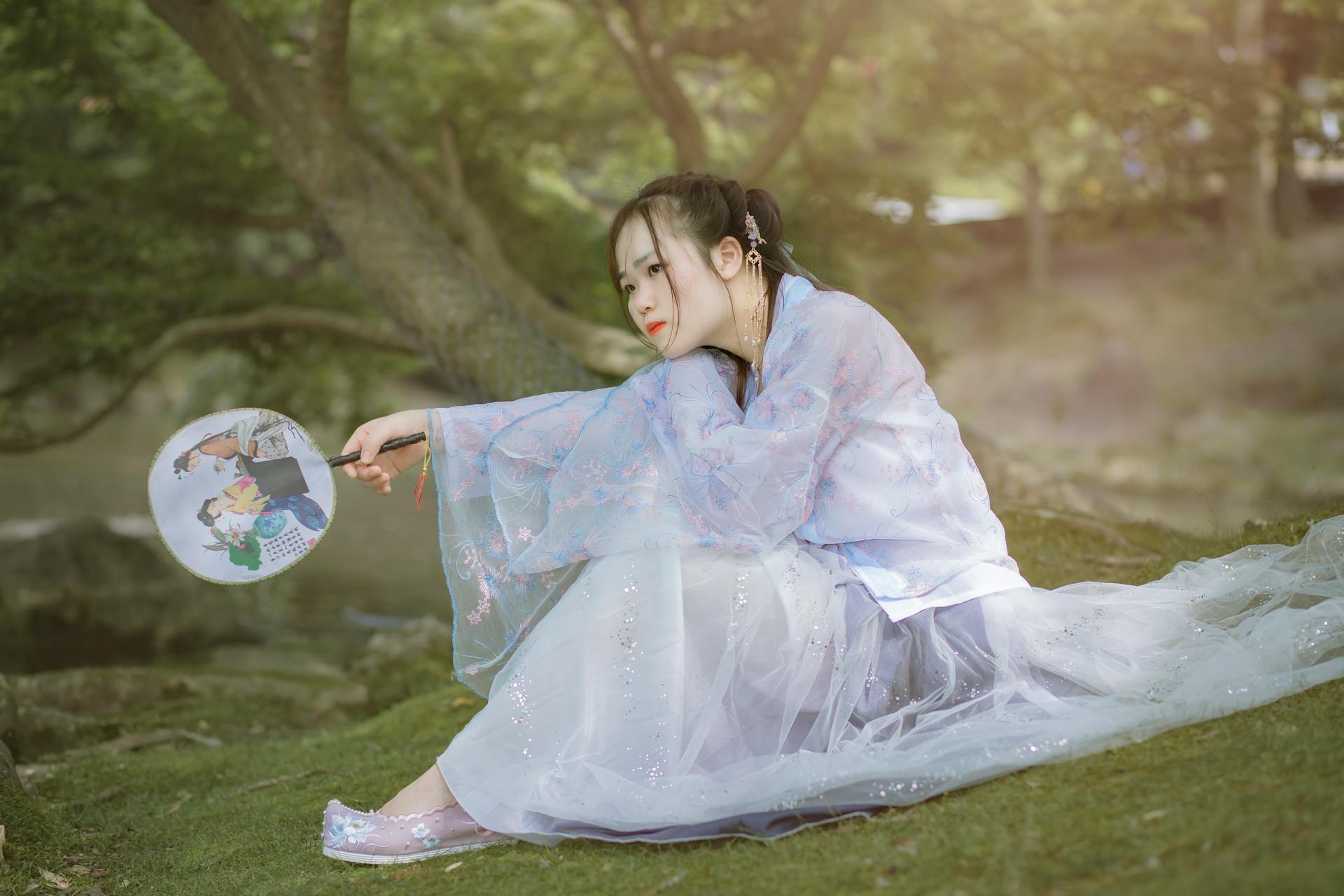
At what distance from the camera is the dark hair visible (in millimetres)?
2604

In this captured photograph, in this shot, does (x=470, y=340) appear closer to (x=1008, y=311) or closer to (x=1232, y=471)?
(x=1232, y=471)

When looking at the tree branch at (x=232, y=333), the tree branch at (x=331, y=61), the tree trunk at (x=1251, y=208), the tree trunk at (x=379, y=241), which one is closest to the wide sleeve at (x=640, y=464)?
the tree trunk at (x=379, y=241)

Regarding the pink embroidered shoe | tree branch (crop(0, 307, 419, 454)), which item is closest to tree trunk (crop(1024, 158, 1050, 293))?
tree branch (crop(0, 307, 419, 454))

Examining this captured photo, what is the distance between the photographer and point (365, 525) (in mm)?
13852

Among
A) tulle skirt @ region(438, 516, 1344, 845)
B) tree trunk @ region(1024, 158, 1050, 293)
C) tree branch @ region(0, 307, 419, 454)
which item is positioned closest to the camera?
tulle skirt @ region(438, 516, 1344, 845)

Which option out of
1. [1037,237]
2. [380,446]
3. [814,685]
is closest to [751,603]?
[814,685]

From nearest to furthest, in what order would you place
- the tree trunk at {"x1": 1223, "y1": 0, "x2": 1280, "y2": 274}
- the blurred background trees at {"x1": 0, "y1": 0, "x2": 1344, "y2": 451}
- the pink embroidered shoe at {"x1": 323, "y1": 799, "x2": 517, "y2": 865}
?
the pink embroidered shoe at {"x1": 323, "y1": 799, "x2": 517, "y2": 865}, the blurred background trees at {"x1": 0, "y1": 0, "x2": 1344, "y2": 451}, the tree trunk at {"x1": 1223, "y1": 0, "x2": 1280, "y2": 274}

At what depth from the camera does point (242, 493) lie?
2.51 meters

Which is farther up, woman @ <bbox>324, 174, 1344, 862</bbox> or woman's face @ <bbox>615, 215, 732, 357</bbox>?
woman's face @ <bbox>615, 215, 732, 357</bbox>

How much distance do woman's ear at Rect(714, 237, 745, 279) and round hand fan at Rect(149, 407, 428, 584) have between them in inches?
30.5

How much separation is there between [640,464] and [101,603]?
6.58 m

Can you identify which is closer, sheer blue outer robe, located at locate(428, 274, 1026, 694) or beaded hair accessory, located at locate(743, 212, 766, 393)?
sheer blue outer robe, located at locate(428, 274, 1026, 694)

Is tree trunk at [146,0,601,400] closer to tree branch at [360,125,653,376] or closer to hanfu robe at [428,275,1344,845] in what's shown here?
tree branch at [360,125,653,376]

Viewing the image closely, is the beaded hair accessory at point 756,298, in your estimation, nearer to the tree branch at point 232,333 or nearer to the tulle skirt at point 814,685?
the tulle skirt at point 814,685
